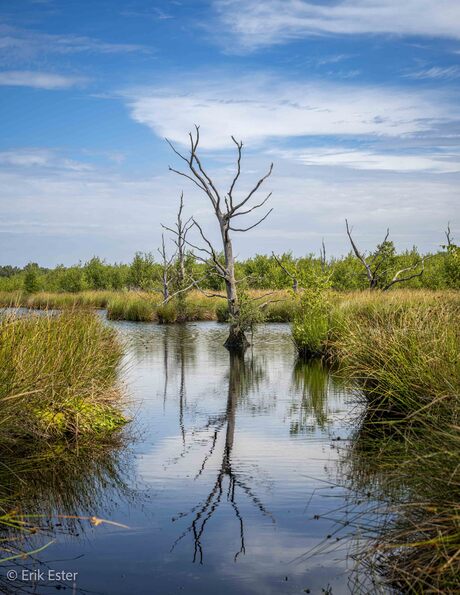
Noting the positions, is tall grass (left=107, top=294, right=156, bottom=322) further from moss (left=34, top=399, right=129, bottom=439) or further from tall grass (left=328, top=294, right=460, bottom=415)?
moss (left=34, top=399, right=129, bottom=439)

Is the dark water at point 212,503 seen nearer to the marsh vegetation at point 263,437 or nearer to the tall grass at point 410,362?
the marsh vegetation at point 263,437

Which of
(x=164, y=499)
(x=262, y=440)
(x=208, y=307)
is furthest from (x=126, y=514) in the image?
(x=208, y=307)

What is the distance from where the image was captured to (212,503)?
25.4 ft

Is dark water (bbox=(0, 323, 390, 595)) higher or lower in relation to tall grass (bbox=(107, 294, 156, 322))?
lower

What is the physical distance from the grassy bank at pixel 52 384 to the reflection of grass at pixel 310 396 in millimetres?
3133

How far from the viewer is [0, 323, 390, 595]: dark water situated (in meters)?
5.86

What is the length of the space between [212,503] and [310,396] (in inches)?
294

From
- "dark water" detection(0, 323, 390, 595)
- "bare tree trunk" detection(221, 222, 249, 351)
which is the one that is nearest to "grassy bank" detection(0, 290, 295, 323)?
"bare tree trunk" detection(221, 222, 249, 351)

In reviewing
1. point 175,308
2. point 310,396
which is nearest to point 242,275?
point 175,308

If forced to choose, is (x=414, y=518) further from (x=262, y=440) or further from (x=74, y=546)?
(x=262, y=440)

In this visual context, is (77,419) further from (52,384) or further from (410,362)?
(410,362)

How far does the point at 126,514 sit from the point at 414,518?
310cm

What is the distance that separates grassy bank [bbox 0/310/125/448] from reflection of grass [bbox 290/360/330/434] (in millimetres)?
3133

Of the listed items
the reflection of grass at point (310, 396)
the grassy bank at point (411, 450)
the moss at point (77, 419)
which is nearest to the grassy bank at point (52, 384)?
the moss at point (77, 419)
